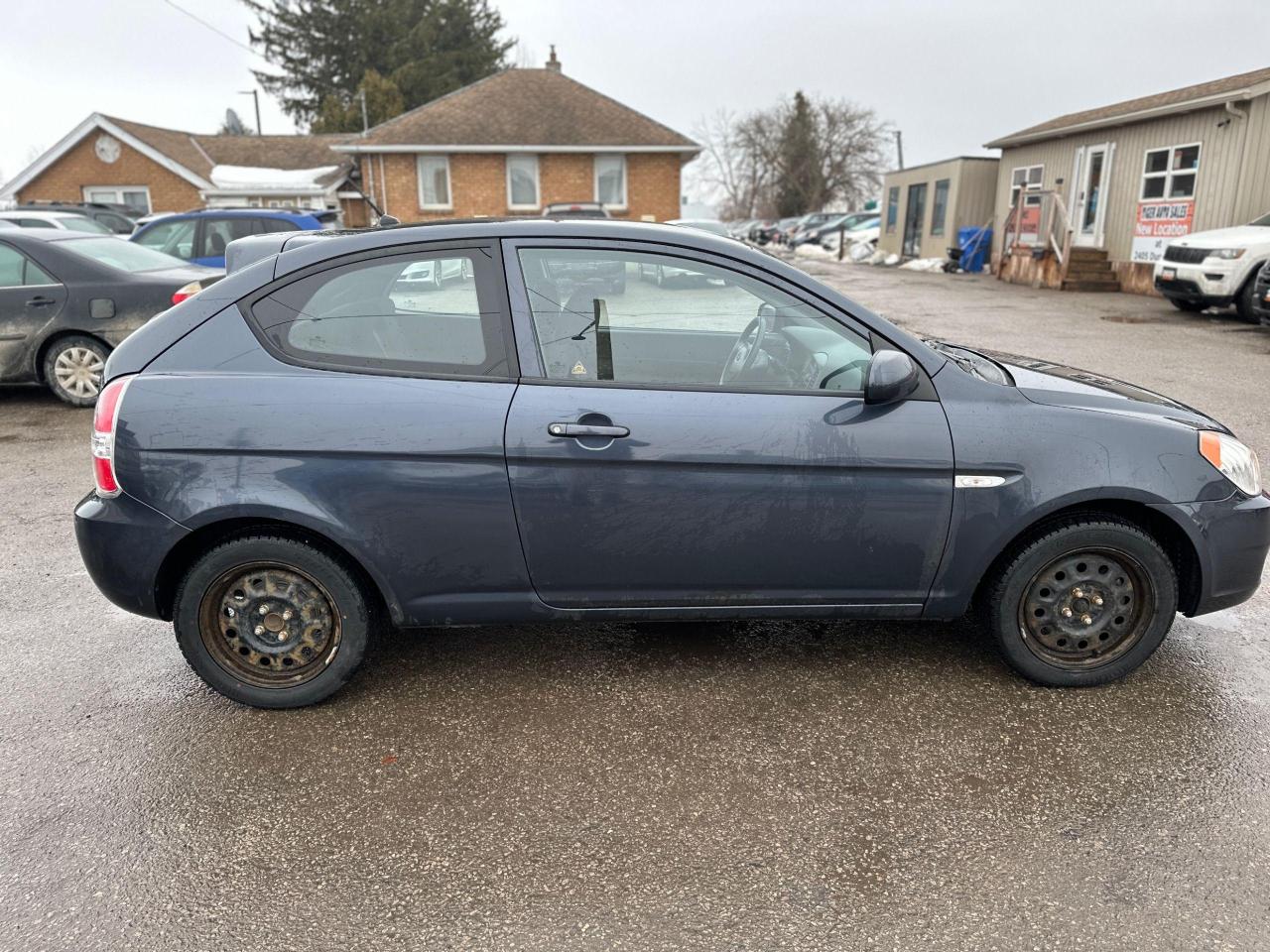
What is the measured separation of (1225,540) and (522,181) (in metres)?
25.4

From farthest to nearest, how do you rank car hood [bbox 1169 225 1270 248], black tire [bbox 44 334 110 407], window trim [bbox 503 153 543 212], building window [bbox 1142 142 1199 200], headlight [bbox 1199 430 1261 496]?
window trim [bbox 503 153 543 212], building window [bbox 1142 142 1199 200], car hood [bbox 1169 225 1270 248], black tire [bbox 44 334 110 407], headlight [bbox 1199 430 1261 496]

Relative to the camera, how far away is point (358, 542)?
10.1ft

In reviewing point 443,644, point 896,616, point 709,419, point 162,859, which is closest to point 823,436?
point 709,419

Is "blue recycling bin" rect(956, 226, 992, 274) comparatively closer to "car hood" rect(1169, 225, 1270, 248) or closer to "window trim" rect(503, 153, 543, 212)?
"car hood" rect(1169, 225, 1270, 248)

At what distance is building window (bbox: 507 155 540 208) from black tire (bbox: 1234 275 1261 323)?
59.4 ft

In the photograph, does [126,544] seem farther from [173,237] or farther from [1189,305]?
[1189,305]

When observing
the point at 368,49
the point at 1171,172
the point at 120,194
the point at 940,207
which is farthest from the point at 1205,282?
the point at 368,49

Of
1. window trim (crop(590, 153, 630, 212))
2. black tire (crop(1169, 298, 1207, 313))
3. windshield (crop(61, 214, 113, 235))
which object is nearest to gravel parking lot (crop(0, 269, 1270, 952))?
black tire (crop(1169, 298, 1207, 313))

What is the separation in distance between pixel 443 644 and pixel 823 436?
1779 millimetres

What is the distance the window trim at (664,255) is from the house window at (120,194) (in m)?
34.6

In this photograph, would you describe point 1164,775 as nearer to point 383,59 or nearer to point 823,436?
point 823,436

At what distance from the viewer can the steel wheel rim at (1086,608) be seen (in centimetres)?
325

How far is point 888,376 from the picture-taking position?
9.83 ft

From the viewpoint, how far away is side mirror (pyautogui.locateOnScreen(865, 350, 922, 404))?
3.00m
